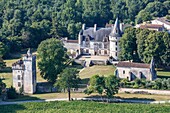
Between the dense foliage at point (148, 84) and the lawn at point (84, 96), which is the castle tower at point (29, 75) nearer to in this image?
the lawn at point (84, 96)

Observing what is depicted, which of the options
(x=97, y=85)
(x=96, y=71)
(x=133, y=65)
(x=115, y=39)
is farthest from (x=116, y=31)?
(x=97, y=85)

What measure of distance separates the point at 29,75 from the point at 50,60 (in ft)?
12.8

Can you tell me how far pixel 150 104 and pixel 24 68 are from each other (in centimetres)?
1858

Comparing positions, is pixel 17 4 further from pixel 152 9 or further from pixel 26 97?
pixel 26 97

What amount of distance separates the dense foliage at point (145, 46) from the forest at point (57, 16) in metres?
22.1

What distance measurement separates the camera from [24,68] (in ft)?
217

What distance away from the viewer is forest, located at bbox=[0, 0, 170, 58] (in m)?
93.4

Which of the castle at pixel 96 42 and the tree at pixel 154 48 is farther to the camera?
the castle at pixel 96 42

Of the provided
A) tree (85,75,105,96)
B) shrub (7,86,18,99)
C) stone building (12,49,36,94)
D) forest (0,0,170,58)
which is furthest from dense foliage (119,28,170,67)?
forest (0,0,170,58)

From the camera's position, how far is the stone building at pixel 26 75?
65.9 metres

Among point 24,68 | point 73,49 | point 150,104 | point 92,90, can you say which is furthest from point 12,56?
point 150,104

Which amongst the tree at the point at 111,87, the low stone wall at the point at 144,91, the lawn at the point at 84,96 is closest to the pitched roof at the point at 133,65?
the low stone wall at the point at 144,91

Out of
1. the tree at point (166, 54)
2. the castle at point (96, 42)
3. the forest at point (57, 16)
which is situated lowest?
the tree at point (166, 54)

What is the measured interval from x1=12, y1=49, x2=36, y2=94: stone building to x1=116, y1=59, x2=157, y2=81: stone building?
524 inches
